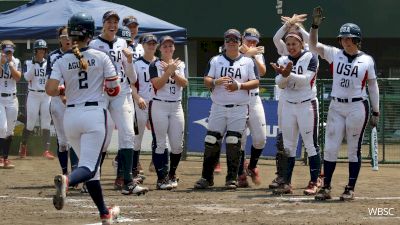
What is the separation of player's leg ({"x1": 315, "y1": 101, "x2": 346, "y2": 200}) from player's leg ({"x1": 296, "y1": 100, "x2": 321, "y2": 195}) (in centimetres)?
42

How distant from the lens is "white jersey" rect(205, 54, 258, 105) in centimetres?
1224

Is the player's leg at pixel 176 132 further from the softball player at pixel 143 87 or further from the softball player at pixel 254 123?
the softball player at pixel 254 123

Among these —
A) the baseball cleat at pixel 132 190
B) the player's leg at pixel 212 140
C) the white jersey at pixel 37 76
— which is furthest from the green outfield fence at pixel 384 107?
the baseball cleat at pixel 132 190

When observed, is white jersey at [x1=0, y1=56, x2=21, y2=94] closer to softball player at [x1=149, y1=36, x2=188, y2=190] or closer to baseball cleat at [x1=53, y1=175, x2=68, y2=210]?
softball player at [x1=149, y1=36, x2=188, y2=190]

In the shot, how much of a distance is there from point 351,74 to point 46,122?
9206 millimetres

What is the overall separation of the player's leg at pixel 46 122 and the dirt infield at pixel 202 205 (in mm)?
3945

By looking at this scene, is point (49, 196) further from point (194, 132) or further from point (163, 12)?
point (163, 12)

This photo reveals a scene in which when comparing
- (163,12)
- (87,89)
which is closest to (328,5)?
(163,12)

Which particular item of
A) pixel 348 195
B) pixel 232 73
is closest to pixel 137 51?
pixel 232 73

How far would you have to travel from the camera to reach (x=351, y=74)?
440 inches

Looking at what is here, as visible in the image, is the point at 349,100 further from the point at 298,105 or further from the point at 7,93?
the point at 7,93

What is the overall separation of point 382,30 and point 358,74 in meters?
18.2

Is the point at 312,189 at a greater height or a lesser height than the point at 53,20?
lesser

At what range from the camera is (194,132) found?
1886cm
